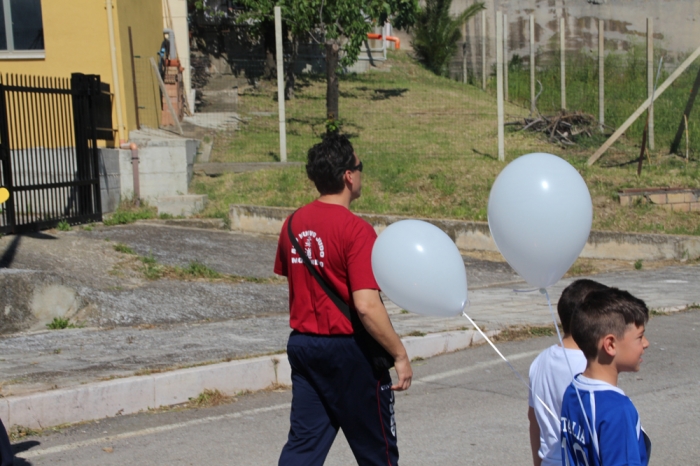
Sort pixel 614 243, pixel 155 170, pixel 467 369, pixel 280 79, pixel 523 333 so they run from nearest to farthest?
pixel 467 369, pixel 523 333, pixel 614 243, pixel 155 170, pixel 280 79

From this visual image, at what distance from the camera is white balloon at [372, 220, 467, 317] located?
10.4 ft

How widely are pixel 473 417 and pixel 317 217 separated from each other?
2.54 m

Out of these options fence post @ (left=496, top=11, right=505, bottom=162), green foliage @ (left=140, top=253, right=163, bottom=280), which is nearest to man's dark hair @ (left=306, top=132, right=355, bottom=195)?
green foliage @ (left=140, top=253, right=163, bottom=280)

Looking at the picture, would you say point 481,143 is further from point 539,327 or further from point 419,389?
point 419,389

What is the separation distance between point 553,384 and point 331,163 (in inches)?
51.5

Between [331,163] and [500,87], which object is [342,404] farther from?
[500,87]

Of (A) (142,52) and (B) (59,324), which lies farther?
(A) (142,52)

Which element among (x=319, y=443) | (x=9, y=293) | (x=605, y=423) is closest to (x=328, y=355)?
(x=319, y=443)

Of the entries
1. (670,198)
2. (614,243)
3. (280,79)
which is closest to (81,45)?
(280,79)

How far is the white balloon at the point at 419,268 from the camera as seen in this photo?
3.16 m

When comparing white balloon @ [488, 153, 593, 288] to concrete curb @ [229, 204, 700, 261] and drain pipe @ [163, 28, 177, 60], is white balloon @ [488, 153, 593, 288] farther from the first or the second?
drain pipe @ [163, 28, 177, 60]

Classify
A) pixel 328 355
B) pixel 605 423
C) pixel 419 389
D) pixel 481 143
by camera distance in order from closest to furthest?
pixel 605 423, pixel 328 355, pixel 419 389, pixel 481 143

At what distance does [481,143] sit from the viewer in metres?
16.0

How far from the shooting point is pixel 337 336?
10.7 ft
